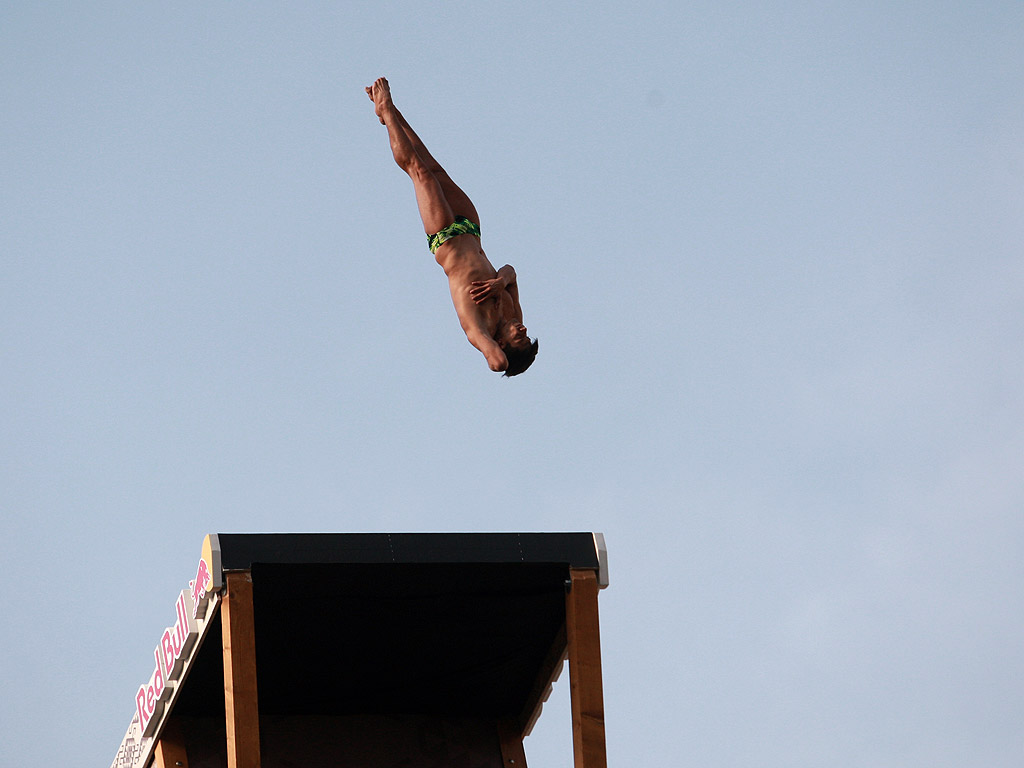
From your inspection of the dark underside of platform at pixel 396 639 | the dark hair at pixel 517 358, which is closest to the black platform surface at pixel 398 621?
the dark underside of platform at pixel 396 639

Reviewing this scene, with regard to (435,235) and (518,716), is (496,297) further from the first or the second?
(518,716)

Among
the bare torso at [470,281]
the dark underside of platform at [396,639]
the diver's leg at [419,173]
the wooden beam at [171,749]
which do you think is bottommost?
the wooden beam at [171,749]

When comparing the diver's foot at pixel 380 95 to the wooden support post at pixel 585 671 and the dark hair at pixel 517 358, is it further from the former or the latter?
the wooden support post at pixel 585 671

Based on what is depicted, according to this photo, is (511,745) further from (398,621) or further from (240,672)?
(240,672)

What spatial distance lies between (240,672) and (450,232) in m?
4.25

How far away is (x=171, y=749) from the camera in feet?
41.2

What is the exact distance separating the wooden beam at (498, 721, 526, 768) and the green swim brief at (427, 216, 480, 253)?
13.2 feet

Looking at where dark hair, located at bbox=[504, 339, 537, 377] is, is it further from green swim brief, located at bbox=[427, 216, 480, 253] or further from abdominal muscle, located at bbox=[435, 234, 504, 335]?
green swim brief, located at bbox=[427, 216, 480, 253]

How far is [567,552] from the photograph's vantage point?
1011cm

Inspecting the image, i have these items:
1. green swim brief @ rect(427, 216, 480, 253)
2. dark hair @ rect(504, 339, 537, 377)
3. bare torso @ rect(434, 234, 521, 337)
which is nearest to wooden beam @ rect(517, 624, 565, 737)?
dark hair @ rect(504, 339, 537, 377)

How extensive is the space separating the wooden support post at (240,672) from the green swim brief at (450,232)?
12.0 ft

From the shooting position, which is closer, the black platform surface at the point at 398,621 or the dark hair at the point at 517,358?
the black platform surface at the point at 398,621

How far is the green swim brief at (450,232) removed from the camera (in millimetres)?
12180

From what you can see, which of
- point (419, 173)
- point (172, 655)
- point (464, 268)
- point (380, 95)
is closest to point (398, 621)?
point (172, 655)
